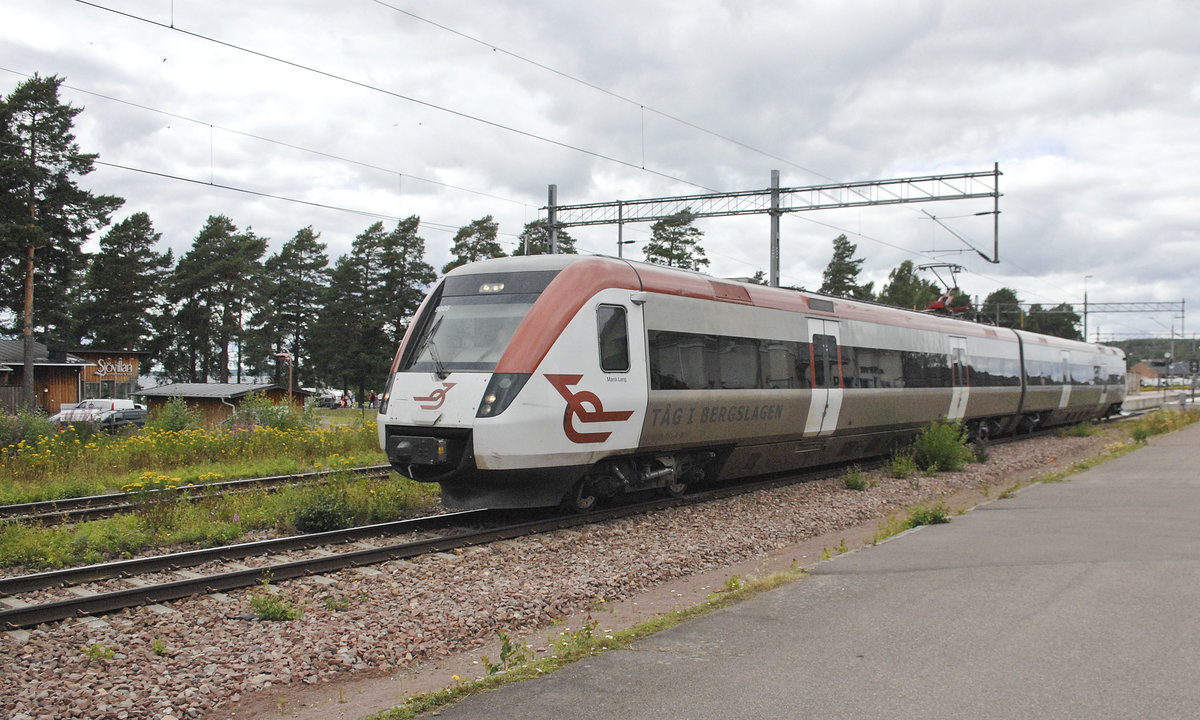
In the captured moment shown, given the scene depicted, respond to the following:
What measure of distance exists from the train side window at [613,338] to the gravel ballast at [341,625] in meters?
1.85

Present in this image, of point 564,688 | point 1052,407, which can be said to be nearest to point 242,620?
point 564,688

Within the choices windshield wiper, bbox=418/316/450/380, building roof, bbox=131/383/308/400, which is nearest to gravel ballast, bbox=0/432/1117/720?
windshield wiper, bbox=418/316/450/380

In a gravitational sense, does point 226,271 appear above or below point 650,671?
above

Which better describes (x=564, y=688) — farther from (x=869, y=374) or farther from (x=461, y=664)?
(x=869, y=374)

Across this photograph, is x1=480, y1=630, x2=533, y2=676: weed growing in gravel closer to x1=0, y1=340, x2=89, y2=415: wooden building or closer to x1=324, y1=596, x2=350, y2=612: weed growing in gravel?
x1=324, y1=596, x2=350, y2=612: weed growing in gravel

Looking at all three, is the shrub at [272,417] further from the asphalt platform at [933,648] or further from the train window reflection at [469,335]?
the asphalt platform at [933,648]

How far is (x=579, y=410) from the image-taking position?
9680mm

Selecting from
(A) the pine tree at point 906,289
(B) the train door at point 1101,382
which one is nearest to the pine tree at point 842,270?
(A) the pine tree at point 906,289

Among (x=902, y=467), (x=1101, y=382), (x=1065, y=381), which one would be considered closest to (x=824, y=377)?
(x=902, y=467)

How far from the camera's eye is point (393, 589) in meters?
7.19

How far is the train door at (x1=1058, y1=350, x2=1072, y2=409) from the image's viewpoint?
1096 inches

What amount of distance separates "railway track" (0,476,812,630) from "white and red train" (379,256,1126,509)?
16.0 inches

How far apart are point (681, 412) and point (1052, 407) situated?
2031cm

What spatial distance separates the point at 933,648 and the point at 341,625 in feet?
12.9
